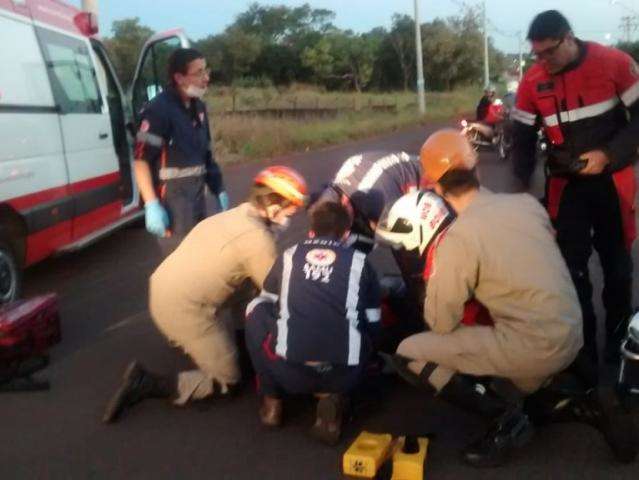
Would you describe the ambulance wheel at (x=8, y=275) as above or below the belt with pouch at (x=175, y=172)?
below

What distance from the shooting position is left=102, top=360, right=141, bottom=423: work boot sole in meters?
5.00

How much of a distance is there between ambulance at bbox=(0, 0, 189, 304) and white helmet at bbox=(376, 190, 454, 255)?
3.30 meters

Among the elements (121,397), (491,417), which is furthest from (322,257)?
(121,397)

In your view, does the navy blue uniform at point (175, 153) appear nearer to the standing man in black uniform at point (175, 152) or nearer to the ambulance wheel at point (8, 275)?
the standing man in black uniform at point (175, 152)

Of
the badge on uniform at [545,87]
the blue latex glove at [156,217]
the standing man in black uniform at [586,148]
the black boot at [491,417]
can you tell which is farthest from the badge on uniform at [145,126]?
the black boot at [491,417]

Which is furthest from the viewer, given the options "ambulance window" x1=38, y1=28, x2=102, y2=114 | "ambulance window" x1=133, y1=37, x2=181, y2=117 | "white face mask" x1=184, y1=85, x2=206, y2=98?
"ambulance window" x1=133, y1=37, x2=181, y2=117

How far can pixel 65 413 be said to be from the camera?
206 inches

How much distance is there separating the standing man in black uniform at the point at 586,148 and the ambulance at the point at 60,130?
3.73 metres

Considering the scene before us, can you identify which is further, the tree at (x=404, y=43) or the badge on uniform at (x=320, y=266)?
the tree at (x=404, y=43)

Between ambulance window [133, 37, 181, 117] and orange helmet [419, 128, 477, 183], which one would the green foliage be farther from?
orange helmet [419, 128, 477, 183]

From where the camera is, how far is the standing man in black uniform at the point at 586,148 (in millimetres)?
5281

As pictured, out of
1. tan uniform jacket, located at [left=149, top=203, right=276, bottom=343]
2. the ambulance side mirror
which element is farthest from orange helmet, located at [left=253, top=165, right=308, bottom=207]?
the ambulance side mirror

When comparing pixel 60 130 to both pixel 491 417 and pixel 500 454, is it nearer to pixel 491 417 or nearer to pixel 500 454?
pixel 491 417

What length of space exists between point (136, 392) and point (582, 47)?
10.3 feet
